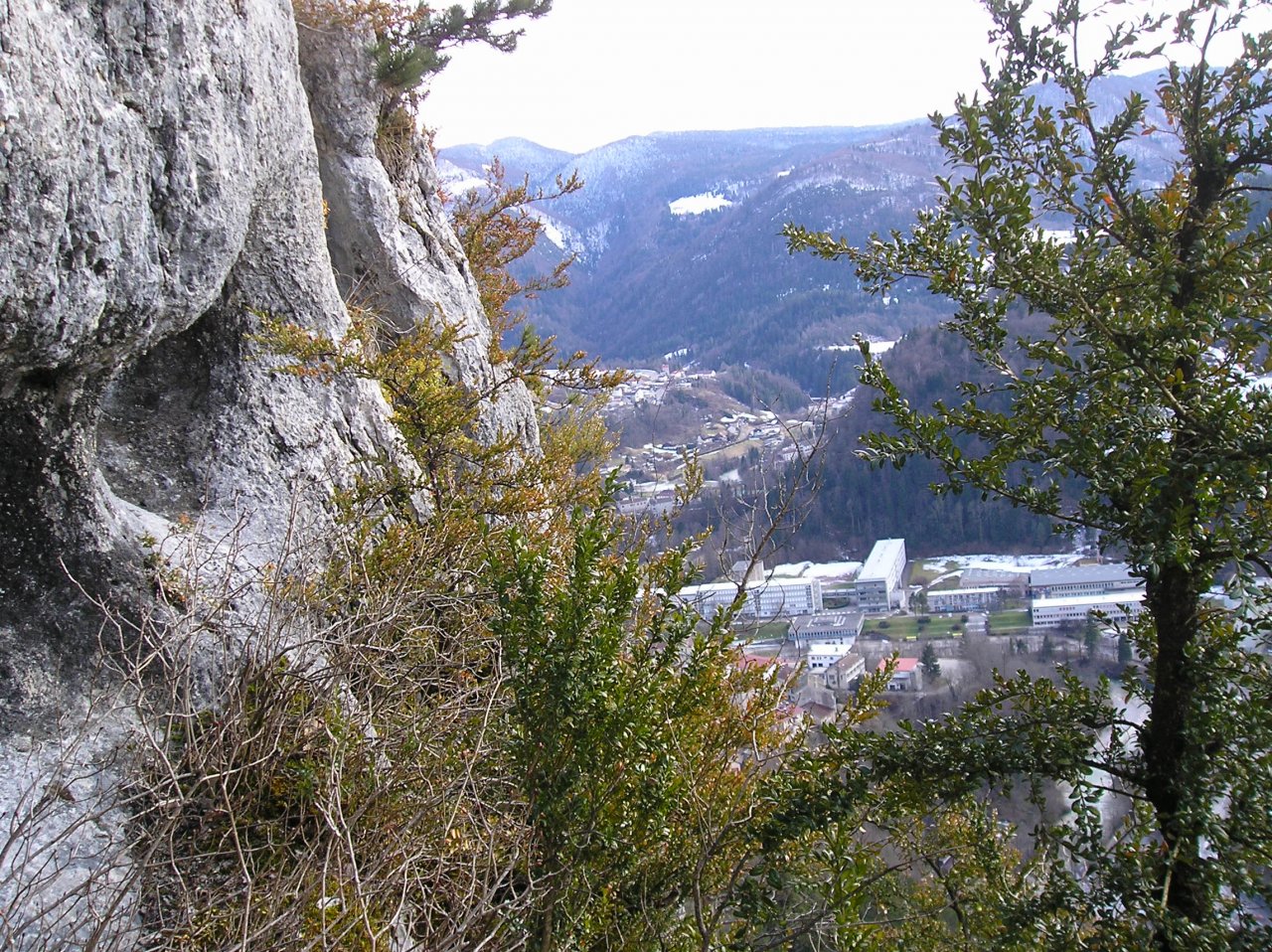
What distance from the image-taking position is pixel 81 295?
360cm

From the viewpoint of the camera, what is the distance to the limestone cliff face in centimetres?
343

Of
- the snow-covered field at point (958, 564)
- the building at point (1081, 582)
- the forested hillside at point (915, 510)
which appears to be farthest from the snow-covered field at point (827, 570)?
the building at point (1081, 582)

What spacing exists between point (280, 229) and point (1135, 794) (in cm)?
601

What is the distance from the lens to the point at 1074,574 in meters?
33.2

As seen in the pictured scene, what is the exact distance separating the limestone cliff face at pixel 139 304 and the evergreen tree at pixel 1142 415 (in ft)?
10.8

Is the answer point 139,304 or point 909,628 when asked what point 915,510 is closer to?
point 909,628

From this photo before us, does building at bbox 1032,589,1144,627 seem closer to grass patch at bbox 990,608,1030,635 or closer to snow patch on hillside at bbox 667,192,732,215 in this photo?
grass patch at bbox 990,608,1030,635

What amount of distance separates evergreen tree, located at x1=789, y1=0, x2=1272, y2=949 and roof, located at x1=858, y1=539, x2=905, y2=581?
34.2 metres

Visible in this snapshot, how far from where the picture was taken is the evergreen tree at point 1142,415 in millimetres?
3098

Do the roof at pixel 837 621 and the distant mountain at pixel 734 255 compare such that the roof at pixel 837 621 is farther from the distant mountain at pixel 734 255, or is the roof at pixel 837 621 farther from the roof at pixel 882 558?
the distant mountain at pixel 734 255

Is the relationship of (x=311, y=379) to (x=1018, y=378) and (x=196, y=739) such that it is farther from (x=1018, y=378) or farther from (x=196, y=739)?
(x=1018, y=378)

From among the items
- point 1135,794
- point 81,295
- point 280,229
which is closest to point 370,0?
point 280,229

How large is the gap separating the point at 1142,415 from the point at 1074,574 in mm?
33478

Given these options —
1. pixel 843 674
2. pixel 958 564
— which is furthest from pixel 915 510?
pixel 843 674
